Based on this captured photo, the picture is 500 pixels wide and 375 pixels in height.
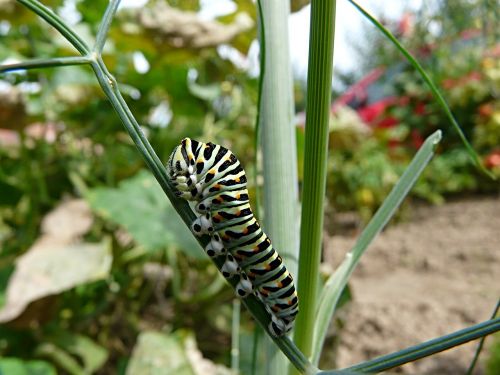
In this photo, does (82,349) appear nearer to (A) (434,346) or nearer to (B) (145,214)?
(B) (145,214)

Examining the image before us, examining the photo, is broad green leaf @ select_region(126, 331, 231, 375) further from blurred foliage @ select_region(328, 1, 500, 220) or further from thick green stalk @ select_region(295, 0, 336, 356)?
blurred foliage @ select_region(328, 1, 500, 220)

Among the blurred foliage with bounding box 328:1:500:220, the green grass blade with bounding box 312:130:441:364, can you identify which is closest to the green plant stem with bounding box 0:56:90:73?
the green grass blade with bounding box 312:130:441:364

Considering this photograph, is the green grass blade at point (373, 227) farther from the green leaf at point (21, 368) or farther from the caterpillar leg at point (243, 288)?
the green leaf at point (21, 368)

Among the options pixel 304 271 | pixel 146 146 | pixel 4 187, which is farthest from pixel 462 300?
pixel 146 146

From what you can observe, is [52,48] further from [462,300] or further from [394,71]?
[394,71]

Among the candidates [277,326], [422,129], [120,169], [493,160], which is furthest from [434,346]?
[422,129]
